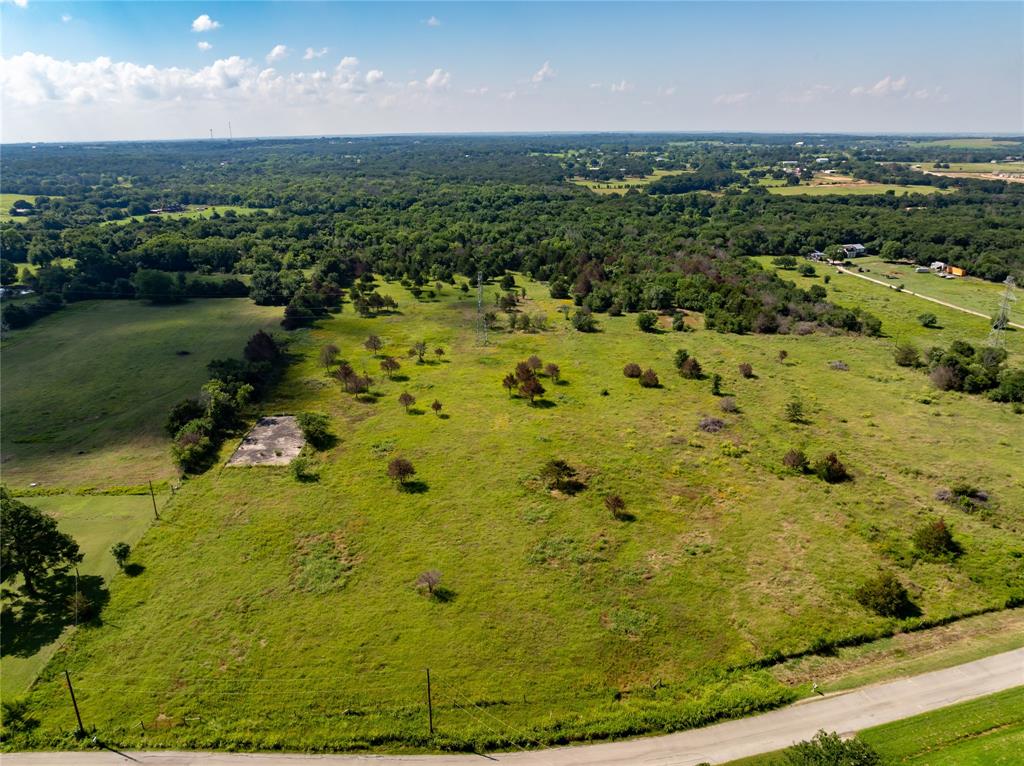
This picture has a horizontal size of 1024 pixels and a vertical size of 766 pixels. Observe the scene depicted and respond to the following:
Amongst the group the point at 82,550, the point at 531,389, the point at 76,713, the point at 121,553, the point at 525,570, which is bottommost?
the point at 76,713

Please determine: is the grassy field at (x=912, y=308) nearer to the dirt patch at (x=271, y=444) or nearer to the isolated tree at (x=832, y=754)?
the isolated tree at (x=832, y=754)

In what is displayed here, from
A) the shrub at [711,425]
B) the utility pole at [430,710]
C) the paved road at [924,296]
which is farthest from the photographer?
the paved road at [924,296]

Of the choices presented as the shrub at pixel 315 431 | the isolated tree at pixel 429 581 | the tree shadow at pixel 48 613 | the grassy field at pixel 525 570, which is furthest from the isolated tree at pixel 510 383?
the tree shadow at pixel 48 613

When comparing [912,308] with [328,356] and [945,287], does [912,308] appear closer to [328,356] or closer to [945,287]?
[945,287]

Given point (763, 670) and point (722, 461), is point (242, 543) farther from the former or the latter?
point (722, 461)

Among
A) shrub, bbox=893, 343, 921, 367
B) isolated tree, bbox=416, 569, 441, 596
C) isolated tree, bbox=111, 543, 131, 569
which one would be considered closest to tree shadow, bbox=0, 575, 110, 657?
isolated tree, bbox=111, 543, 131, 569

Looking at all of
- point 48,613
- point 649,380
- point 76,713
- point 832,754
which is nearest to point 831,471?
point 649,380
